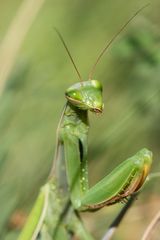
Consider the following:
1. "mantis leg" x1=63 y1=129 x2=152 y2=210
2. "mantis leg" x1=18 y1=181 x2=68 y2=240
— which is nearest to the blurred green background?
"mantis leg" x1=18 y1=181 x2=68 y2=240

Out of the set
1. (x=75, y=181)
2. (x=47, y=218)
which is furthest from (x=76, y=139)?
(x=47, y=218)

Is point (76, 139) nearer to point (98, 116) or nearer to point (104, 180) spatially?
point (104, 180)

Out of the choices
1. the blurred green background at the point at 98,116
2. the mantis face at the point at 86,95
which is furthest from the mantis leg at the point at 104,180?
the blurred green background at the point at 98,116

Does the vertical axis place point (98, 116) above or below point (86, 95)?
below

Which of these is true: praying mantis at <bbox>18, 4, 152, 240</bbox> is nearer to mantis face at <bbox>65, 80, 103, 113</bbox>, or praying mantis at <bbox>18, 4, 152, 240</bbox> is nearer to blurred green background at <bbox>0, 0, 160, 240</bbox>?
mantis face at <bbox>65, 80, 103, 113</bbox>

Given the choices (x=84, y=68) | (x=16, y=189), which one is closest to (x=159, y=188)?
(x=16, y=189)

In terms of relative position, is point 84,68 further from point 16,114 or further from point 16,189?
point 16,189
